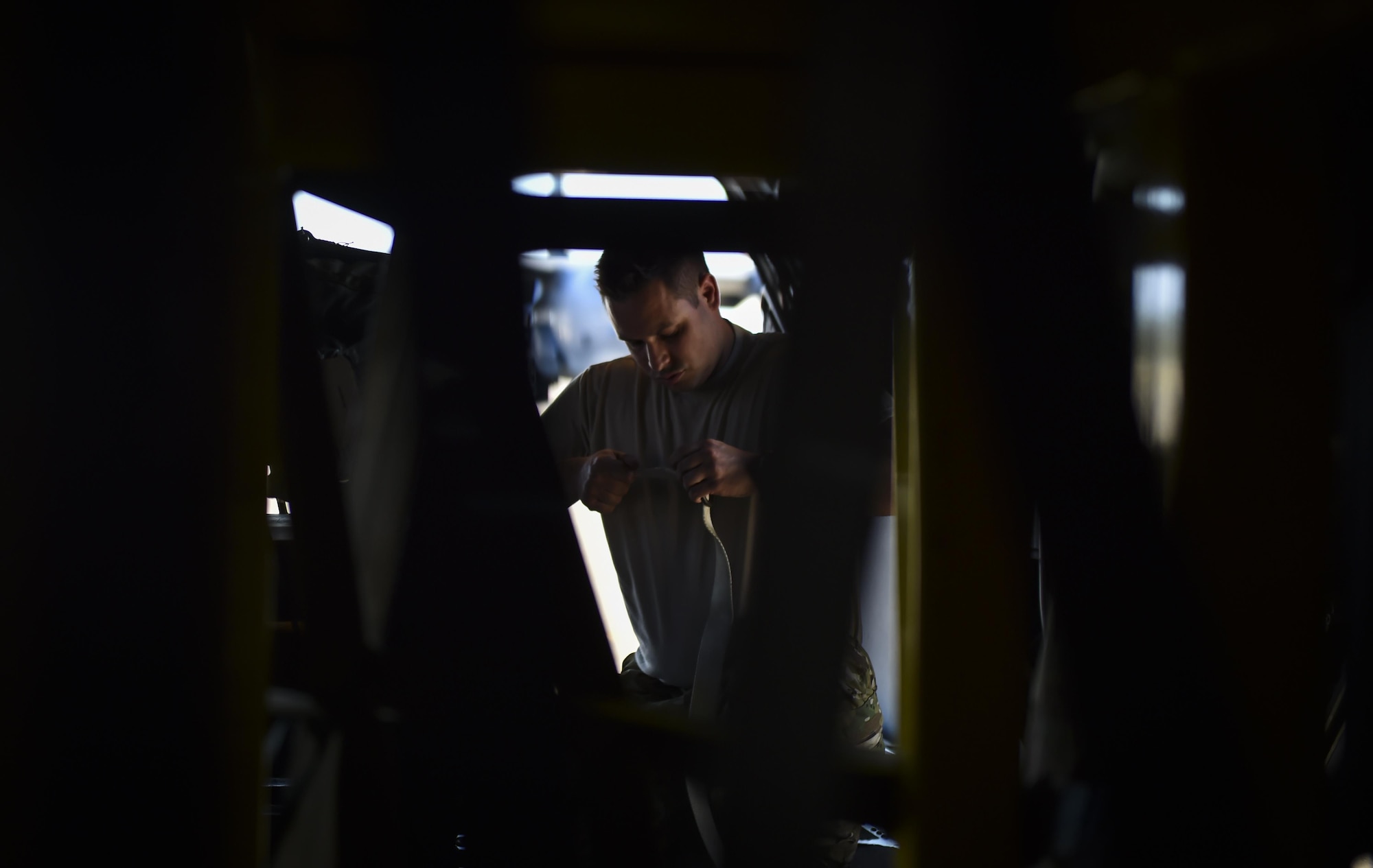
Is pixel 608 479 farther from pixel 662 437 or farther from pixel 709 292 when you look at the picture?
pixel 709 292

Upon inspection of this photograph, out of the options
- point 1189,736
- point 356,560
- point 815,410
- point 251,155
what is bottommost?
point 1189,736

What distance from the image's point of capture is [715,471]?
1.18 meters

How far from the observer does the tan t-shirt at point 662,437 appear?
148 cm

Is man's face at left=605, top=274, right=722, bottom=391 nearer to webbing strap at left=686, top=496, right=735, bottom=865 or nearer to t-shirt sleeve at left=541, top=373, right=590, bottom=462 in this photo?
t-shirt sleeve at left=541, top=373, right=590, bottom=462

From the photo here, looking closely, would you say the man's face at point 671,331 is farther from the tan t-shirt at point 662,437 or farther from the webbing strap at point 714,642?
the webbing strap at point 714,642

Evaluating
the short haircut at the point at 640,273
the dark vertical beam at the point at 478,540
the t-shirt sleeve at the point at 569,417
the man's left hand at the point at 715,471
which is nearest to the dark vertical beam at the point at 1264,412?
the dark vertical beam at the point at 478,540

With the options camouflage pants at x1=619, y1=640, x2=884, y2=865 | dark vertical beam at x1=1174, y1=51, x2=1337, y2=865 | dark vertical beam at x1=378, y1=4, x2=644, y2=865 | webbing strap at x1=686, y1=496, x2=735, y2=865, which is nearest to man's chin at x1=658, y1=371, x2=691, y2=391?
webbing strap at x1=686, y1=496, x2=735, y2=865

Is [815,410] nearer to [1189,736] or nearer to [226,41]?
[1189,736]

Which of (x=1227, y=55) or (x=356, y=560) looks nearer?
(x=1227, y=55)

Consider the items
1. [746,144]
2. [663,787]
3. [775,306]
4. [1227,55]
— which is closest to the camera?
[1227,55]

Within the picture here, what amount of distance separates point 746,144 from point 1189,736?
1.95 ft

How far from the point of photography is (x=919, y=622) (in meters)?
0.61

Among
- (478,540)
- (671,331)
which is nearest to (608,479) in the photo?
(478,540)

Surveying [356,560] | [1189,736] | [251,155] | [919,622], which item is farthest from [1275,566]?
[251,155]
